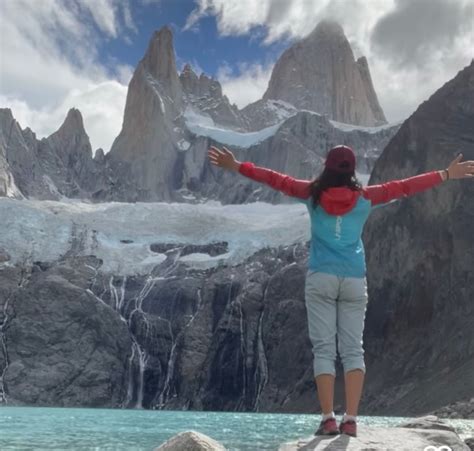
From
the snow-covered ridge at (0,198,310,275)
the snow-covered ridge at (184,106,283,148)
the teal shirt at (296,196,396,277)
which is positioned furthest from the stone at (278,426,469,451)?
the snow-covered ridge at (184,106,283,148)

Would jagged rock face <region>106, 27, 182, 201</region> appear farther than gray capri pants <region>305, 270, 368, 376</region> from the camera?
Yes

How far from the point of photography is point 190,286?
9506 cm

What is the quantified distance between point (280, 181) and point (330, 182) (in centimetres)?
51

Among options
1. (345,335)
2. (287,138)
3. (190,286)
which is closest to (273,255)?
(190,286)

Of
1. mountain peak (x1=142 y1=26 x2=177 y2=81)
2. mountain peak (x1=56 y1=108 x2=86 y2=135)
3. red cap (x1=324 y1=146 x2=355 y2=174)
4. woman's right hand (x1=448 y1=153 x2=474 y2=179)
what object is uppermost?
mountain peak (x1=142 y1=26 x2=177 y2=81)

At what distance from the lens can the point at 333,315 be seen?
8.29 metres

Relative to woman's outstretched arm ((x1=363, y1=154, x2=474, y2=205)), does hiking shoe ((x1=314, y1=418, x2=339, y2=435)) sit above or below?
below

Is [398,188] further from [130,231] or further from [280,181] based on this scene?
[130,231]

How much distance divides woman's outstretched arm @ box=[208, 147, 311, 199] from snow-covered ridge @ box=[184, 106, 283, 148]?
15872cm

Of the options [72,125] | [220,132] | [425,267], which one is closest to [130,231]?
[425,267]

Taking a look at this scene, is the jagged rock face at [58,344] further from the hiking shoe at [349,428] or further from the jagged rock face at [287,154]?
the hiking shoe at [349,428]

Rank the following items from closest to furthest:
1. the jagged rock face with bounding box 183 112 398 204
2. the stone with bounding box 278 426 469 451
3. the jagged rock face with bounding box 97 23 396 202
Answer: the stone with bounding box 278 426 469 451 → the jagged rock face with bounding box 183 112 398 204 → the jagged rock face with bounding box 97 23 396 202

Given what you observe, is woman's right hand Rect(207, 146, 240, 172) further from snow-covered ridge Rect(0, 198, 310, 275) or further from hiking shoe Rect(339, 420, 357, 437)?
snow-covered ridge Rect(0, 198, 310, 275)

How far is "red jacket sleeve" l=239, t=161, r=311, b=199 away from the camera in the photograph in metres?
8.38
